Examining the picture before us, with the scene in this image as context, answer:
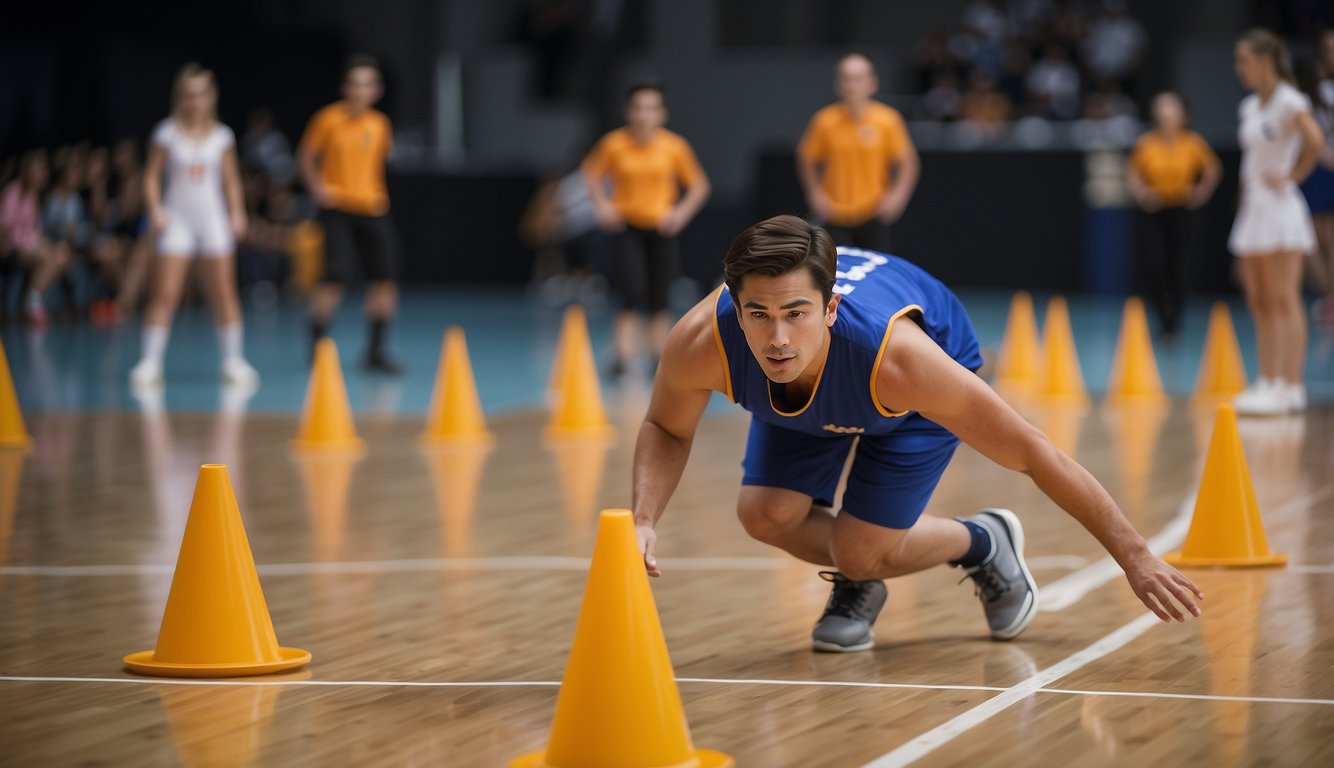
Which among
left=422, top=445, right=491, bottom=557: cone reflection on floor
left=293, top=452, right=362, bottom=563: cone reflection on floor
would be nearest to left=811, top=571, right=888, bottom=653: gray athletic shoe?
left=422, top=445, right=491, bottom=557: cone reflection on floor

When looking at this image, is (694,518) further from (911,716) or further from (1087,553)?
(911,716)

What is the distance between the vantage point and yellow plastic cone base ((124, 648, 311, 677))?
14.4 ft

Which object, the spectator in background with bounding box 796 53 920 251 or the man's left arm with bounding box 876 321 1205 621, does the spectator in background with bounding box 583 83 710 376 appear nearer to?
the spectator in background with bounding box 796 53 920 251

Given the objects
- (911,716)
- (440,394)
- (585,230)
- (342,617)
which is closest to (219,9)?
(585,230)

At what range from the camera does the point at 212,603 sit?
4.44 metres

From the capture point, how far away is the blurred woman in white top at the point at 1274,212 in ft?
29.7

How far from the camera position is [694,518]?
7.00 m

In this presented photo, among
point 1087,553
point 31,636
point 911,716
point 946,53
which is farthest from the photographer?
point 946,53

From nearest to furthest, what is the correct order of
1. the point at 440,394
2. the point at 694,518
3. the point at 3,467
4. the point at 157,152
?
the point at 694,518 < the point at 3,467 < the point at 440,394 < the point at 157,152

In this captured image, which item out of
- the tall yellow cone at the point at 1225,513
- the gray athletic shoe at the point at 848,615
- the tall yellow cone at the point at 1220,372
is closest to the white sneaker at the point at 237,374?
the tall yellow cone at the point at 1220,372

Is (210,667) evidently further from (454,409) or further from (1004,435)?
(454,409)

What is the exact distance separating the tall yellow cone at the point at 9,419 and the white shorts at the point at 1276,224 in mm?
5964

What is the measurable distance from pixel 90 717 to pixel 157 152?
7638 millimetres

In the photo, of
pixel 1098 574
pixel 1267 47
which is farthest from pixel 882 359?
pixel 1267 47
